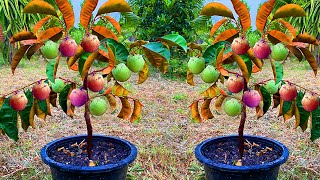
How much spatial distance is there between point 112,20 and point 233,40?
53cm

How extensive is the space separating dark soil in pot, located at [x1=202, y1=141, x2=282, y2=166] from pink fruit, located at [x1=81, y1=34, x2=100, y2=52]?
903mm

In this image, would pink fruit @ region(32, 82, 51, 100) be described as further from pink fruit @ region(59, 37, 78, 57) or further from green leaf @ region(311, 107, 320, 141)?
green leaf @ region(311, 107, 320, 141)

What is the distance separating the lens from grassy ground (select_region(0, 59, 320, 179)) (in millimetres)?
2840

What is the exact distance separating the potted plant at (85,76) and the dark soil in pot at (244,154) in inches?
17.4

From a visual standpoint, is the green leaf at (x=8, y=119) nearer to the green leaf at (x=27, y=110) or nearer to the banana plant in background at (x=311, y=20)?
the green leaf at (x=27, y=110)

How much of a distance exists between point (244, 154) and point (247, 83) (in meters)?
0.49

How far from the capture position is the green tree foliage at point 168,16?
520 cm

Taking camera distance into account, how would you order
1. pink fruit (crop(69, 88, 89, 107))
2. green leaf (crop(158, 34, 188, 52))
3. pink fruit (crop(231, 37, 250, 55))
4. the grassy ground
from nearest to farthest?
green leaf (crop(158, 34, 188, 52)) < pink fruit (crop(231, 37, 250, 55)) < pink fruit (crop(69, 88, 89, 107)) < the grassy ground

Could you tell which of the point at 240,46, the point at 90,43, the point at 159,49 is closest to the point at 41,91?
the point at 90,43

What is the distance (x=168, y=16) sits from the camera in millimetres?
5305

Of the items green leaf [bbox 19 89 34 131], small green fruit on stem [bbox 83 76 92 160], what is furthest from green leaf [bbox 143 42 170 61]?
green leaf [bbox 19 89 34 131]

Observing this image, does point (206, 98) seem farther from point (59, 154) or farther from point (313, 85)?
point (313, 85)

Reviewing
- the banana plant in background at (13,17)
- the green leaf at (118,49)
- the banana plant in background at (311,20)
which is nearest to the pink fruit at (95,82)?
the green leaf at (118,49)

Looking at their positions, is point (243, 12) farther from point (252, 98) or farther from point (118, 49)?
point (118, 49)
